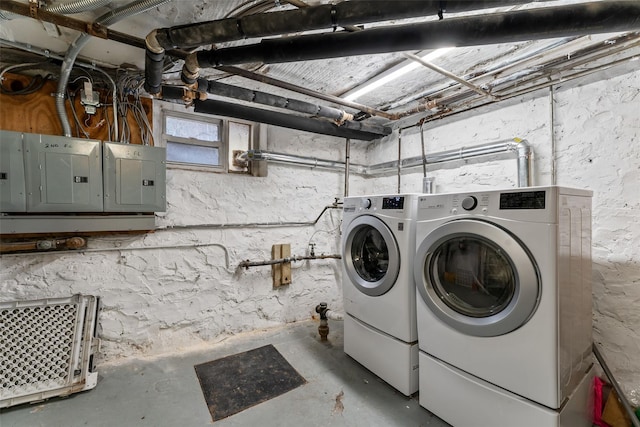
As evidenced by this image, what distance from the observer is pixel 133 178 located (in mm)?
1911

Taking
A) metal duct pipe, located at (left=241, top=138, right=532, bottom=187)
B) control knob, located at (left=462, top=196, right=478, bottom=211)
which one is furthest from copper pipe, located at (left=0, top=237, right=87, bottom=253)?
control knob, located at (left=462, top=196, right=478, bottom=211)

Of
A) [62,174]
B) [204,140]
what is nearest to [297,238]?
[204,140]

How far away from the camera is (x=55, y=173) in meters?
1.69

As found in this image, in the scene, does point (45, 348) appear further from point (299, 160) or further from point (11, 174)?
point (299, 160)

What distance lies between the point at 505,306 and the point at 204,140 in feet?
8.41

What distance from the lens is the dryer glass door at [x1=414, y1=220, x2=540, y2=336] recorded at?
1220 mm

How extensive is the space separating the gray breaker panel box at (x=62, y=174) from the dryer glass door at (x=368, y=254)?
5.86 ft

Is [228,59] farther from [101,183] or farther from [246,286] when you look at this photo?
[246,286]

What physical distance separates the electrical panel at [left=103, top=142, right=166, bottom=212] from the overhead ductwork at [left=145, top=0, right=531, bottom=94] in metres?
0.78

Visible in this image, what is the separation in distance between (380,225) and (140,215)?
1759 millimetres

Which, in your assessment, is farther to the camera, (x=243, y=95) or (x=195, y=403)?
(x=243, y=95)

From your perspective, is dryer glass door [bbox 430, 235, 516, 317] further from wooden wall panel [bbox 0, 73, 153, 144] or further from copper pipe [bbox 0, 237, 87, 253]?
wooden wall panel [bbox 0, 73, 153, 144]

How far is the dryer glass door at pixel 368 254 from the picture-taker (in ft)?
6.13

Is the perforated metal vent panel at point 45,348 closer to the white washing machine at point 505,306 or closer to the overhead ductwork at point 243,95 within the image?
the overhead ductwork at point 243,95
